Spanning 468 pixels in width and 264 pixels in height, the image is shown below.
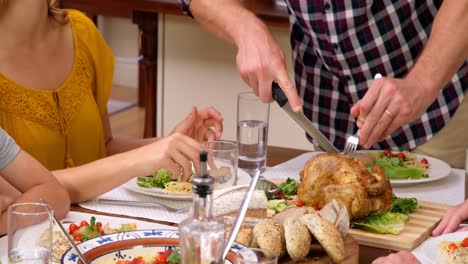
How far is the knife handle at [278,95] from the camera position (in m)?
2.02

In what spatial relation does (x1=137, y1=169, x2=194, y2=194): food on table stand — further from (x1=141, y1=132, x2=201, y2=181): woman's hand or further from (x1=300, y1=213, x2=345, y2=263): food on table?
(x1=300, y1=213, x2=345, y2=263): food on table

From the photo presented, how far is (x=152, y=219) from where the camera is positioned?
6.09ft

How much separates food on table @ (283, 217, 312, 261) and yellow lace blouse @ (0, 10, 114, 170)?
3.32ft

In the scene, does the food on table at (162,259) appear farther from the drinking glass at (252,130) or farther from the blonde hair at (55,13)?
the blonde hair at (55,13)

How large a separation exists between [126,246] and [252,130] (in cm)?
69

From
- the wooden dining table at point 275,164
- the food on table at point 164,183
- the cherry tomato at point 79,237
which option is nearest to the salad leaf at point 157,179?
the food on table at point 164,183

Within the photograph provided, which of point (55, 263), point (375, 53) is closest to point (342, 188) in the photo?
point (55, 263)

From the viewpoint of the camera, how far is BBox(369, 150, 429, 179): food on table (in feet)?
7.17

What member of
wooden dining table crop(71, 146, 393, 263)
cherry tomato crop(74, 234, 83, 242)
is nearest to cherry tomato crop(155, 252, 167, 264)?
cherry tomato crop(74, 234, 83, 242)

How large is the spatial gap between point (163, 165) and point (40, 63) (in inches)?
22.3

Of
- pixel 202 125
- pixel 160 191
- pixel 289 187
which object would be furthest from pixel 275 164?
pixel 160 191

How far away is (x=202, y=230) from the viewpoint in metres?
1.16

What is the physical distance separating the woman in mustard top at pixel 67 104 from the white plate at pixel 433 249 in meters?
0.56

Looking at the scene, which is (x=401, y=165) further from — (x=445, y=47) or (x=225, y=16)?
(x=225, y=16)
